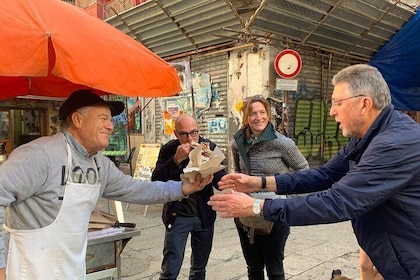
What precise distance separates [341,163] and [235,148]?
3.65 ft

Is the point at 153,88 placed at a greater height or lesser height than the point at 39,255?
greater

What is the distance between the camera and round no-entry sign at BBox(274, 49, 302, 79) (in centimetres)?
769

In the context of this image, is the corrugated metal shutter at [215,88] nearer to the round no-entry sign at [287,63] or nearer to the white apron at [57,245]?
the round no-entry sign at [287,63]

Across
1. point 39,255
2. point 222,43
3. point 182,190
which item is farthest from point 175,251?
point 222,43

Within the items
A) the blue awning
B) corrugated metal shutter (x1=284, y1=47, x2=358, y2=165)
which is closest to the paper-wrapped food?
corrugated metal shutter (x1=284, y1=47, x2=358, y2=165)

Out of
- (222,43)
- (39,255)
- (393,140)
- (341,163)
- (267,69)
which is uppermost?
(222,43)

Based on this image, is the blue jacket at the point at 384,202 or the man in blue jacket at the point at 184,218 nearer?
the blue jacket at the point at 384,202

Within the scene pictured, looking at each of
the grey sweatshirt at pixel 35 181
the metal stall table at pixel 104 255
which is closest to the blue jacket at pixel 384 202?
the grey sweatshirt at pixel 35 181

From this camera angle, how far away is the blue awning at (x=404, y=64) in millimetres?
9195

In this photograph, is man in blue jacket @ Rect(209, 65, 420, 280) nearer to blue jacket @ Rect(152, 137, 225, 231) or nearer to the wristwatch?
the wristwatch

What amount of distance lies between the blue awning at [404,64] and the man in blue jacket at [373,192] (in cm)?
840

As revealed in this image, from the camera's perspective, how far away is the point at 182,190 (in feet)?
8.68

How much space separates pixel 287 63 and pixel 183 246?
18.0 ft

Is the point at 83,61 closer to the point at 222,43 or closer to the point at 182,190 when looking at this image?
the point at 182,190
